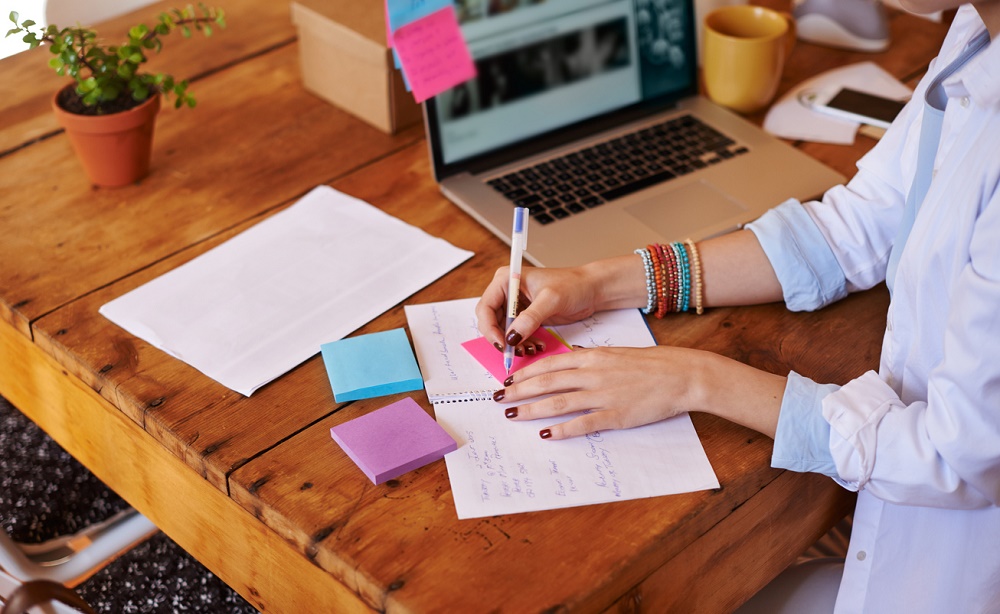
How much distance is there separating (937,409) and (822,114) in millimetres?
699

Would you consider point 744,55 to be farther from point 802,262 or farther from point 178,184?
point 178,184

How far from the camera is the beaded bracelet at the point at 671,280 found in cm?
103

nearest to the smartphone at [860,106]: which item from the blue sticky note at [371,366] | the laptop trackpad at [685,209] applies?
the laptop trackpad at [685,209]

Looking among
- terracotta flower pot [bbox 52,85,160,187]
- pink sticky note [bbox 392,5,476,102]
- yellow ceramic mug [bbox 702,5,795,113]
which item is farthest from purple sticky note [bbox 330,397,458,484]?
yellow ceramic mug [bbox 702,5,795,113]

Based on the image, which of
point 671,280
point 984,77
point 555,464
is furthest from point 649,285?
point 984,77

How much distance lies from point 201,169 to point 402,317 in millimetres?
424

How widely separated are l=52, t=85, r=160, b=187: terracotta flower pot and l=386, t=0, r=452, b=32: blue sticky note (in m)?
0.32

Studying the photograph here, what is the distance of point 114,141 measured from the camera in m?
1.18

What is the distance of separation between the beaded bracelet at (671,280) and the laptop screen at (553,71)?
293mm

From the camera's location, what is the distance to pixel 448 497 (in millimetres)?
813

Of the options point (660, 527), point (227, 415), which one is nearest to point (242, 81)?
point (227, 415)

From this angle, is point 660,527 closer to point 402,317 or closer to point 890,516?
point 890,516

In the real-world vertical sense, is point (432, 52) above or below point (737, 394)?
above

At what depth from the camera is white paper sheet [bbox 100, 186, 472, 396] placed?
977 millimetres
